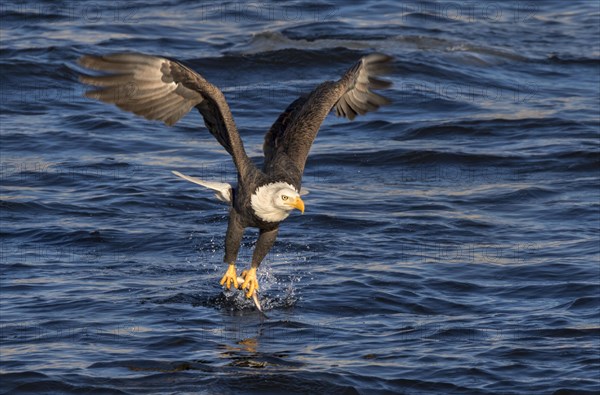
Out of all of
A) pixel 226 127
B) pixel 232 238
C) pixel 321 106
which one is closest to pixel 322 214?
pixel 321 106

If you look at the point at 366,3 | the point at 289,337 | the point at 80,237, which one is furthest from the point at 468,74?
the point at 289,337

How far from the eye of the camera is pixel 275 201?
9.08 metres

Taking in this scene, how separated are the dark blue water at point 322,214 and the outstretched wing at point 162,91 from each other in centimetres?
162

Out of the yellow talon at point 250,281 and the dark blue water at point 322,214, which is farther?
the yellow talon at point 250,281

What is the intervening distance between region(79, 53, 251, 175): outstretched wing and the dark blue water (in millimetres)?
1620

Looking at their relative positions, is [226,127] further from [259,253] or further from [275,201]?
[259,253]

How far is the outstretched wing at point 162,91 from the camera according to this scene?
895 cm

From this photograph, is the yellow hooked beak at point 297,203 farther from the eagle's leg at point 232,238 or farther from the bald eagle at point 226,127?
the eagle's leg at point 232,238

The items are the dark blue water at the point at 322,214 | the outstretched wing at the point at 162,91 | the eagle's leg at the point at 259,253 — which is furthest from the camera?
the eagle's leg at the point at 259,253

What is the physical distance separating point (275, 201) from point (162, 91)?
1114 millimetres

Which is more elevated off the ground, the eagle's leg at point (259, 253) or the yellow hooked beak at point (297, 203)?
the yellow hooked beak at point (297, 203)

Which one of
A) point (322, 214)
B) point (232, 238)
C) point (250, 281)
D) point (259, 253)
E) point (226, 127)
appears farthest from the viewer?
point (322, 214)

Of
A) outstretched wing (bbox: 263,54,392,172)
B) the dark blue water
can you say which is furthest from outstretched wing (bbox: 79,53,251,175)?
the dark blue water

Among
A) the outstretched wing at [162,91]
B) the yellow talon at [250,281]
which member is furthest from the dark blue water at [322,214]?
the outstretched wing at [162,91]
